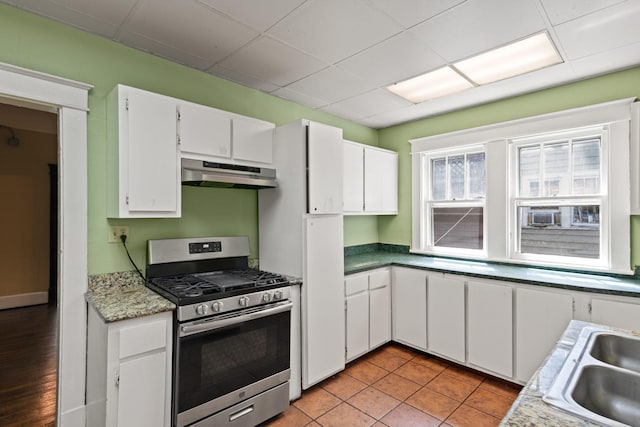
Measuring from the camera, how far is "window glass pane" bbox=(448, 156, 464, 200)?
11.8ft

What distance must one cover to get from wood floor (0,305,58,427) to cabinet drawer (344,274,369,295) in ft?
7.06

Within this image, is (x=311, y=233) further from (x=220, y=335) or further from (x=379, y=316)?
(x=379, y=316)

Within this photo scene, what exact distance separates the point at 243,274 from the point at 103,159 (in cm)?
123

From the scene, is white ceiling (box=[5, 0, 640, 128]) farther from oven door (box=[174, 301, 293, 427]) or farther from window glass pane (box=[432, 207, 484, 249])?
oven door (box=[174, 301, 293, 427])

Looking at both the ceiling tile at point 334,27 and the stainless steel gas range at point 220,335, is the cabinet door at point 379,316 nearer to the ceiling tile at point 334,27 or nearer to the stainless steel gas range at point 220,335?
the stainless steel gas range at point 220,335

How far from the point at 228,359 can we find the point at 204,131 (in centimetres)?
154

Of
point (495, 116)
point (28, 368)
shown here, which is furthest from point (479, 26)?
point (28, 368)

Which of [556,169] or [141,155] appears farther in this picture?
[556,169]

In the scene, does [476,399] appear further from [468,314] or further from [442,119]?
[442,119]

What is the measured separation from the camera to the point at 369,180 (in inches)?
145

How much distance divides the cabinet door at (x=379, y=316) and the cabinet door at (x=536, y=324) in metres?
1.17

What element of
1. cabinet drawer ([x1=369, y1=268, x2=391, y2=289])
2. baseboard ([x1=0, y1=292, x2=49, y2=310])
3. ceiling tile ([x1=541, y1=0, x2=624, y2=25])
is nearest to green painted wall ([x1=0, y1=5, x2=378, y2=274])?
cabinet drawer ([x1=369, y1=268, x2=391, y2=289])

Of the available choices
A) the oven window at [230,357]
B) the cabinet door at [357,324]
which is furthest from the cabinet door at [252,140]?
the cabinet door at [357,324]

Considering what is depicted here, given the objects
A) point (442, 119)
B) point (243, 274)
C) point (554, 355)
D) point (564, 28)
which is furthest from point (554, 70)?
point (243, 274)
